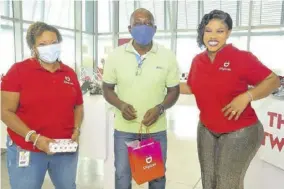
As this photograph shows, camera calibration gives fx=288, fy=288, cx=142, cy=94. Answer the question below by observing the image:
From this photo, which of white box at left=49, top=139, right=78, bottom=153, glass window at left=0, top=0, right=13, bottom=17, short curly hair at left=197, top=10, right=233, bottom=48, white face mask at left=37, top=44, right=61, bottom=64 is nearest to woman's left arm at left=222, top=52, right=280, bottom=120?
short curly hair at left=197, top=10, right=233, bottom=48

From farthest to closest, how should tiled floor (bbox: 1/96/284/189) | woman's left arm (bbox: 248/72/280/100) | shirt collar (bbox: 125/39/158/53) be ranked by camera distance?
1. tiled floor (bbox: 1/96/284/189)
2. shirt collar (bbox: 125/39/158/53)
3. woman's left arm (bbox: 248/72/280/100)

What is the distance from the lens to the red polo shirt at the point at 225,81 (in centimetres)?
143

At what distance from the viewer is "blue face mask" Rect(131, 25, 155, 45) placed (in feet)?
5.71

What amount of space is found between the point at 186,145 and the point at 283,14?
4452 mm

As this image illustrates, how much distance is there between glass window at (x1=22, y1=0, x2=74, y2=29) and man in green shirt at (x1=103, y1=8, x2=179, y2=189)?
512 centimetres

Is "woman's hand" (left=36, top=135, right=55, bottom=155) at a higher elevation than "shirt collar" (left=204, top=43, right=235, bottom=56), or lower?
lower

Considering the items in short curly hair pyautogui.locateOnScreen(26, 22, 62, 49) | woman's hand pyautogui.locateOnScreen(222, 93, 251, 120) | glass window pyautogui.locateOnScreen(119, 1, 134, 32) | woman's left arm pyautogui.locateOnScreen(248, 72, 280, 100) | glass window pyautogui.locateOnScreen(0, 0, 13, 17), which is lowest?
woman's hand pyautogui.locateOnScreen(222, 93, 251, 120)

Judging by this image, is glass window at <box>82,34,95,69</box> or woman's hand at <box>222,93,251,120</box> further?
glass window at <box>82,34,95,69</box>

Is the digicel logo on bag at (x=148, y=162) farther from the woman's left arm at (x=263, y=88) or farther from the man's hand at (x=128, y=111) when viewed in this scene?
the woman's left arm at (x=263, y=88)

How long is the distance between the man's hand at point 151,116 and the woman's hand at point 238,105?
0.46m

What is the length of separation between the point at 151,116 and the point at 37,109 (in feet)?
2.12

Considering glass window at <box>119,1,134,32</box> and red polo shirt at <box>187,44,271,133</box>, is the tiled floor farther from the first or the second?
glass window at <box>119,1,134,32</box>

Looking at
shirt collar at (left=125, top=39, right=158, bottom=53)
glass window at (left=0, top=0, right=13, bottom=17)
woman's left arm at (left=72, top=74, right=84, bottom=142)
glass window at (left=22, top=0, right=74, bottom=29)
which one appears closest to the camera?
woman's left arm at (left=72, top=74, right=84, bottom=142)

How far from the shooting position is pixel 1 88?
1475 mm
